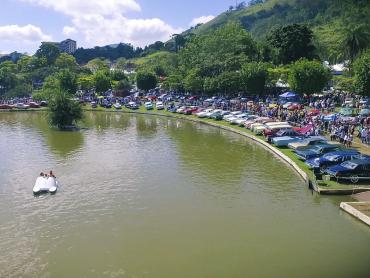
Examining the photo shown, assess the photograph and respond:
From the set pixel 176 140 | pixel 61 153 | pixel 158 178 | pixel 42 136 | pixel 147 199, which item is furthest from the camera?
pixel 42 136

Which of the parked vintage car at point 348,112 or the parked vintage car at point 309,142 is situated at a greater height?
the parked vintage car at point 348,112

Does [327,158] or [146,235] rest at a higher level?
[327,158]

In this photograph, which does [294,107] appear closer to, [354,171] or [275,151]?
[275,151]

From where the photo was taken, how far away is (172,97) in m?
99.6

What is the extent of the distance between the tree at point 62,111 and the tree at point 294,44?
5191 centimetres

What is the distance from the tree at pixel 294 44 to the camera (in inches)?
3900

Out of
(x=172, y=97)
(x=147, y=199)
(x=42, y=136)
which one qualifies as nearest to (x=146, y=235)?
(x=147, y=199)

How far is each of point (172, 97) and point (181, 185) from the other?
220ft

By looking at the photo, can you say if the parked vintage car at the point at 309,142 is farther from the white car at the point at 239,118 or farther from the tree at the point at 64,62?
the tree at the point at 64,62

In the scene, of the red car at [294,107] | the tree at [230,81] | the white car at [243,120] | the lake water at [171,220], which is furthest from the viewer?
the tree at [230,81]

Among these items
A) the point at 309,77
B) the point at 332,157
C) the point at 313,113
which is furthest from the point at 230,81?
the point at 332,157

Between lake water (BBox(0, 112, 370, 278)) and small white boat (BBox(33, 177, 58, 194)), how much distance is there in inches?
28.6

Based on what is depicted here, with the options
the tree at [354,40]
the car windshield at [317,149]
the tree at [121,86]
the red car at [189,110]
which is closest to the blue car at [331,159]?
the car windshield at [317,149]

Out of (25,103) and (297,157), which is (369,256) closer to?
(297,157)
